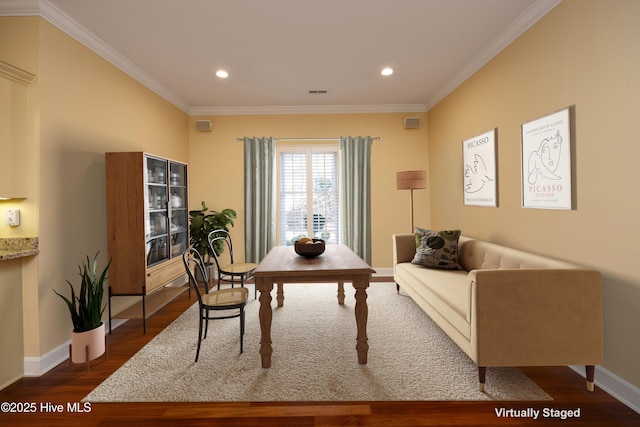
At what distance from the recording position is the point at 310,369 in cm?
233

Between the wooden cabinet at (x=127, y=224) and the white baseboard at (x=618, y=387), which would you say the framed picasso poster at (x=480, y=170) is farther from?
the wooden cabinet at (x=127, y=224)

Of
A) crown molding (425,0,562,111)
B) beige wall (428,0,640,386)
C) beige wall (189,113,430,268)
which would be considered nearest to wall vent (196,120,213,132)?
beige wall (189,113,430,268)

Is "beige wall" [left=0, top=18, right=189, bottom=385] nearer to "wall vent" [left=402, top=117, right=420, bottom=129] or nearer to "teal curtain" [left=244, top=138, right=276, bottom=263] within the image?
"teal curtain" [left=244, top=138, right=276, bottom=263]

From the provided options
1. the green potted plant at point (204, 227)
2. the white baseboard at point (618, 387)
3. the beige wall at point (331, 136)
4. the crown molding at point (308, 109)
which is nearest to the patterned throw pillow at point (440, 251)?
the white baseboard at point (618, 387)

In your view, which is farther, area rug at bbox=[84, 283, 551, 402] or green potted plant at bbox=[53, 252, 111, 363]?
green potted plant at bbox=[53, 252, 111, 363]

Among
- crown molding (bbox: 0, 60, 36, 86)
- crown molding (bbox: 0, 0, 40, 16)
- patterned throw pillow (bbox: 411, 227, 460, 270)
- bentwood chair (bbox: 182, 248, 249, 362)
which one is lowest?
bentwood chair (bbox: 182, 248, 249, 362)

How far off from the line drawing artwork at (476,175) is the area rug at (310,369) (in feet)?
5.49

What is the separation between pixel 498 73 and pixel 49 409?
462 cm

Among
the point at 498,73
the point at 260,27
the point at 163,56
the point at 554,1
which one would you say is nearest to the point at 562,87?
the point at 554,1

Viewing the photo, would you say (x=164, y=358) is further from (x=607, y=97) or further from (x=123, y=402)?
(x=607, y=97)

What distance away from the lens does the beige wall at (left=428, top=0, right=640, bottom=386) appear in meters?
1.91

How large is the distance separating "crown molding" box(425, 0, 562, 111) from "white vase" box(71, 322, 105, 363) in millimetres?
4370

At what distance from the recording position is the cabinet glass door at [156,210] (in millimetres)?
3180

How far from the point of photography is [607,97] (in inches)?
80.0
